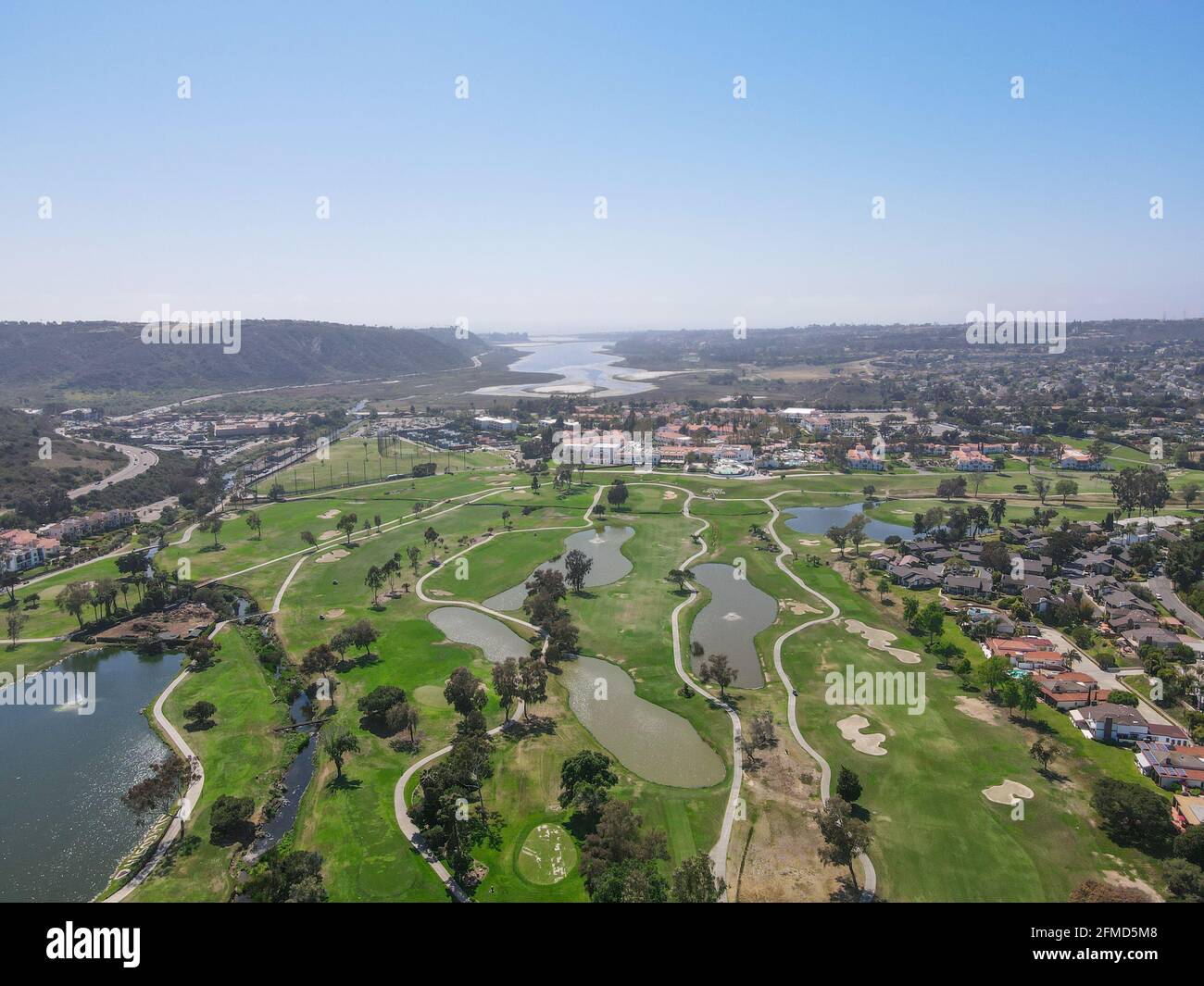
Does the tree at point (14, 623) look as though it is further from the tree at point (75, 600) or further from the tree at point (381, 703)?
the tree at point (381, 703)

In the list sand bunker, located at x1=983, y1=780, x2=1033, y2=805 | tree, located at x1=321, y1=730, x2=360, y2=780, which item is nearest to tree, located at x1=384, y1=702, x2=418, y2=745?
tree, located at x1=321, y1=730, x2=360, y2=780

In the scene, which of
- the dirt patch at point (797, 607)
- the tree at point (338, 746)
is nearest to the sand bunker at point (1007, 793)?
the dirt patch at point (797, 607)

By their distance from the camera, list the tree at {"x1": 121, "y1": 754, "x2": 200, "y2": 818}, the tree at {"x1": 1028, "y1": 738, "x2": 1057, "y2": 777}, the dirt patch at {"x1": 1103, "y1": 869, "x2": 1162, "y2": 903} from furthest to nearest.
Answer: the tree at {"x1": 1028, "y1": 738, "x2": 1057, "y2": 777} → the tree at {"x1": 121, "y1": 754, "x2": 200, "y2": 818} → the dirt patch at {"x1": 1103, "y1": 869, "x2": 1162, "y2": 903}

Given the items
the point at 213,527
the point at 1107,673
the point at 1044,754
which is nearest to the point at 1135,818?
the point at 1044,754

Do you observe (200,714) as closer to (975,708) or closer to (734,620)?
(734,620)

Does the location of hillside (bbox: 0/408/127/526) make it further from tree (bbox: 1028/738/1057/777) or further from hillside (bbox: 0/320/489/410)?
tree (bbox: 1028/738/1057/777)

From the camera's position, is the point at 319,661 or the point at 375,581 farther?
the point at 375,581
